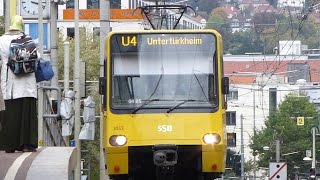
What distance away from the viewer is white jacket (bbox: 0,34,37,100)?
1382cm

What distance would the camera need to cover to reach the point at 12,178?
1124 centimetres

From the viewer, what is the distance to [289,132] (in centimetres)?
9206

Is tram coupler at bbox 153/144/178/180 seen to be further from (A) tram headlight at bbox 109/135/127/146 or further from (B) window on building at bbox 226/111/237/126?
(B) window on building at bbox 226/111/237/126

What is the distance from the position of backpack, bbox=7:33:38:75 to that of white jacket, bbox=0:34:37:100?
11 cm

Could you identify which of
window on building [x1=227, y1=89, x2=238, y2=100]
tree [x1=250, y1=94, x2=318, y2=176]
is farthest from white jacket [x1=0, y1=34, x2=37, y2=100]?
window on building [x1=227, y1=89, x2=238, y2=100]

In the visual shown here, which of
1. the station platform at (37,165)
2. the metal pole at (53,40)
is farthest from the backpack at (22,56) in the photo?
the metal pole at (53,40)

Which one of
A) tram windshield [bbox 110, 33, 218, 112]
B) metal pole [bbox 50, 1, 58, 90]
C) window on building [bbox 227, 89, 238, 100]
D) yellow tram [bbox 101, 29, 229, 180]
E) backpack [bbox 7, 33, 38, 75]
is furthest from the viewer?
window on building [bbox 227, 89, 238, 100]

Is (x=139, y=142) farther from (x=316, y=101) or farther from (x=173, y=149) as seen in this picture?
(x=316, y=101)

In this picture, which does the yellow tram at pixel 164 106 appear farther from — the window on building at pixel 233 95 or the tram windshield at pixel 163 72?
the window on building at pixel 233 95

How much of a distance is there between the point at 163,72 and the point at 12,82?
23.1 feet

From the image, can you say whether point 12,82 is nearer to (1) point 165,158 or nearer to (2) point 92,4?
(1) point 165,158

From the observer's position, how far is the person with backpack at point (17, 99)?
540 inches

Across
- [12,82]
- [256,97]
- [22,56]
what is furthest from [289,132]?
[22,56]

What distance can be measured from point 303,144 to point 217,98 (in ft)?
239
